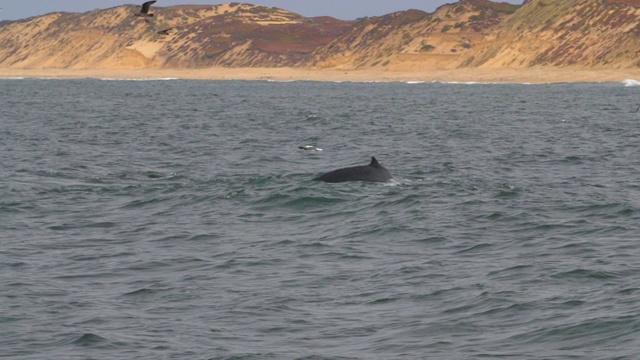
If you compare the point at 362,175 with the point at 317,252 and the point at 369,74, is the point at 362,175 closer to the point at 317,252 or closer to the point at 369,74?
the point at 317,252

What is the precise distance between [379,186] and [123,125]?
29.9 metres

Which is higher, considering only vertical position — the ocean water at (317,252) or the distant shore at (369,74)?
the ocean water at (317,252)

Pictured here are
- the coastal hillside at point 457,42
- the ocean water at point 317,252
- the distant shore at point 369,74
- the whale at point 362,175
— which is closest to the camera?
the ocean water at point 317,252

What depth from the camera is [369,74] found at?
149m

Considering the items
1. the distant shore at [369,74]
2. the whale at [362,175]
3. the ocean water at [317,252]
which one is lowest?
the distant shore at [369,74]

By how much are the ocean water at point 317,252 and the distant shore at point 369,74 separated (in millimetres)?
79656

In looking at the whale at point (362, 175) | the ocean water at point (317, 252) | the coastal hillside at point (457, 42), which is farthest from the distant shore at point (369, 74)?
the whale at point (362, 175)

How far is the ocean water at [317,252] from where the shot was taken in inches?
590

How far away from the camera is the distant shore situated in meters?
121

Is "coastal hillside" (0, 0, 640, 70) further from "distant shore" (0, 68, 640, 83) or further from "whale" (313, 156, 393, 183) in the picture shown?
"whale" (313, 156, 393, 183)

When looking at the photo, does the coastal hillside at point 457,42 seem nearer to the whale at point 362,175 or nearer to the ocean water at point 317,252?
the ocean water at point 317,252

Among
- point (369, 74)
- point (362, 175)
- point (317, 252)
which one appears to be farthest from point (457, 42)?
point (317, 252)

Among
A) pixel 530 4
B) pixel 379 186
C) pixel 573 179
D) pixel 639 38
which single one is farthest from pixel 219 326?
pixel 530 4

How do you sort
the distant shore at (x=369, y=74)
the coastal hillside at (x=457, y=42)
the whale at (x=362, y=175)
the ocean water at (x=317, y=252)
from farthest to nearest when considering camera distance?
1. the coastal hillside at (x=457, y=42)
2. the distant shore at (x=369, y=74)
3. the whale at (x=362, y=175)
4. the ocean water at (x=317, y=252)
